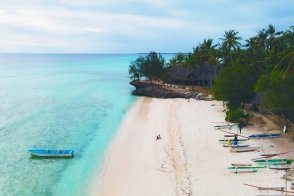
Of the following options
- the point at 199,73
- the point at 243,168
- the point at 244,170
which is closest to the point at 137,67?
the point at 199,73

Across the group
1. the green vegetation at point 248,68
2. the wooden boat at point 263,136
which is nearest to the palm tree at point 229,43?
the green vegetation at point 248,68

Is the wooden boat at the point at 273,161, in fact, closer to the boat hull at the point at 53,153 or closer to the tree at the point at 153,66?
the boat hull at the point at 53,153

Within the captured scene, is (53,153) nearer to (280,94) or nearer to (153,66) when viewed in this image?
(280,94)

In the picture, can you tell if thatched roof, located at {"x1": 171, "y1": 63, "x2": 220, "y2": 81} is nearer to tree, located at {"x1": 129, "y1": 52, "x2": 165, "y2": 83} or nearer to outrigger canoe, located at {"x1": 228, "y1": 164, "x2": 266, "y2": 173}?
tree, located at {"x1": 129, "y1": 52, "x2": 165, "y2": 83}

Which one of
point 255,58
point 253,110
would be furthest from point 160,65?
→ point 253,110

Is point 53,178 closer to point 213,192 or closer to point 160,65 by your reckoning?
point 213,192

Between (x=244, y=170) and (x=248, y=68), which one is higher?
(x=248, y=68)
